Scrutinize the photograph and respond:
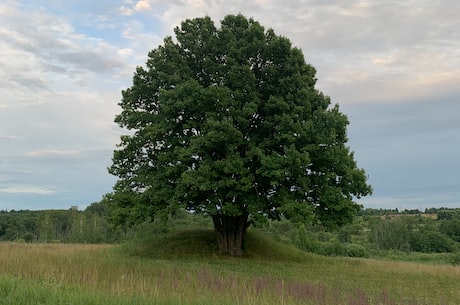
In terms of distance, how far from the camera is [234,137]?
22766 mm

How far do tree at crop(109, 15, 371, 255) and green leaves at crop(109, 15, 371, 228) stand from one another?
0.06m

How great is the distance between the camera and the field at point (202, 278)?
915cm

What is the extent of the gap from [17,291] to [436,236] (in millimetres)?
92728

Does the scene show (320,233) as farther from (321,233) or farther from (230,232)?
(230,232)

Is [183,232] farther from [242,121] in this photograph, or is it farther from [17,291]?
[17,291]

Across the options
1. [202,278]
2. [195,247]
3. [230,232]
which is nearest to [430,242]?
[230,232]

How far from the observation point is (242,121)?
23.6 metres

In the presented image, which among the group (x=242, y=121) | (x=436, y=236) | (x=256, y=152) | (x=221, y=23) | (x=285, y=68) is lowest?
(x=436, y=236)

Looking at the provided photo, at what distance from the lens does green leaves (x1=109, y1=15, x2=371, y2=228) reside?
73.9 feet

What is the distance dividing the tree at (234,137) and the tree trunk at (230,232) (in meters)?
0.07

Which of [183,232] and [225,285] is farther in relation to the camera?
[183,232]

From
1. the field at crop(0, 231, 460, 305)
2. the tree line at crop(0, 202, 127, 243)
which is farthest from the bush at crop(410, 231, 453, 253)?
the field at crop(0, 231, 460, 305)

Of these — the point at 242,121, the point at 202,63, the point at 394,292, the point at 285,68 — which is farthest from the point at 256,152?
the point at 394,292

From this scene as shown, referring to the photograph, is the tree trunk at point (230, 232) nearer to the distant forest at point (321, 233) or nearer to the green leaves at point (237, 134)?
the green leaves at point (237, 134)
